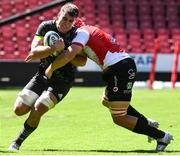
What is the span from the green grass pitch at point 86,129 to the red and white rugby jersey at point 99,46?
4.12 ft

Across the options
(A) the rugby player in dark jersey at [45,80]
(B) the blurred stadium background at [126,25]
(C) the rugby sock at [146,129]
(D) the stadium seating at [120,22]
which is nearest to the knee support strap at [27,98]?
(A) the rugby player in dark jersey at [45,80]

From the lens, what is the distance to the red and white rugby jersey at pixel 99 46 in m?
9.53

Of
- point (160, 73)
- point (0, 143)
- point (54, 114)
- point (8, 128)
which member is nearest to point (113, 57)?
point (0, 143)

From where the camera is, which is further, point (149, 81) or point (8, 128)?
point (149, 81)

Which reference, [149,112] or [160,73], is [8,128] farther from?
[160,73]

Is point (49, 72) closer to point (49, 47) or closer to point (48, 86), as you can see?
point (49, 47)

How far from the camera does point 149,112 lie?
16109 millimetres

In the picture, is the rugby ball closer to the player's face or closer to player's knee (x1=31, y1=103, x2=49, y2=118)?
the player's face

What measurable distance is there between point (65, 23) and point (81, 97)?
36.9 ft

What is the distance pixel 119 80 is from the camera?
970cm

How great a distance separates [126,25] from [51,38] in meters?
21.3

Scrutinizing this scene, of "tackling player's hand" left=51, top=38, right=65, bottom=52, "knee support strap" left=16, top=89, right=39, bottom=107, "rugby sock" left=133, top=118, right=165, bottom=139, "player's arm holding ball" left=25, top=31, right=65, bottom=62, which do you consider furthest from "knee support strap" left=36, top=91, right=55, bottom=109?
"rugby sock" left=133, top=118, right=165, bottom=139

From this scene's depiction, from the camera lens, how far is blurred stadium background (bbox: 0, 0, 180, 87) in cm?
2758

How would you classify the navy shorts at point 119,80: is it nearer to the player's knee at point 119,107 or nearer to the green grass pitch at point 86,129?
the player's knee at point 119,107
